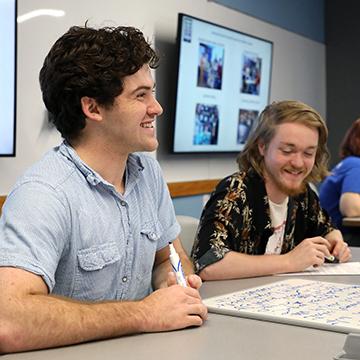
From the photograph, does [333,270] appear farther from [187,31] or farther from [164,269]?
[187,31]

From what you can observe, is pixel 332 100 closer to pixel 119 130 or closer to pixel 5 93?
pixel 5 93

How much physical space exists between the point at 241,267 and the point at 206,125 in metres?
2.30

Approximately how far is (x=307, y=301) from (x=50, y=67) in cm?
85

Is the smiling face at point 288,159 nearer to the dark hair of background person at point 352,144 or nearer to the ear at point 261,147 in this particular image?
the ear at point 261,147

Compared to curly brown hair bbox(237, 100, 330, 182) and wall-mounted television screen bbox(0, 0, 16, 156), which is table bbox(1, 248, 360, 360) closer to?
curly brown hair bbox(237, 100, 330, 182)

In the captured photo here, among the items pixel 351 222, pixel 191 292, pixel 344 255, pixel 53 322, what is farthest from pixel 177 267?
pixel 351 222

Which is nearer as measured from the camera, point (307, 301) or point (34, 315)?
point (34, 315)

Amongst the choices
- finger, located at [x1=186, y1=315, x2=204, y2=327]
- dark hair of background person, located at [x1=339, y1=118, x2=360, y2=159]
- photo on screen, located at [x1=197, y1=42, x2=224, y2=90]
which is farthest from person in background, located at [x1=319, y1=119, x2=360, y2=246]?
finger, located at [x1=186, y1=315, x2=204, y2=327]

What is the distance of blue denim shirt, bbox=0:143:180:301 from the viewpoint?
4.52 ft

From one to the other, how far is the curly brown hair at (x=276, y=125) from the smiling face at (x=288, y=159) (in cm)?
2

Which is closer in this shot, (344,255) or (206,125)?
(344,255)

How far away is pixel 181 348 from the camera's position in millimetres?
1268

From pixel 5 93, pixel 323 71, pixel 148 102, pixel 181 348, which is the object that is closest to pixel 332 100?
pixel 323 71

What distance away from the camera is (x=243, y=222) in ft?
7.04
